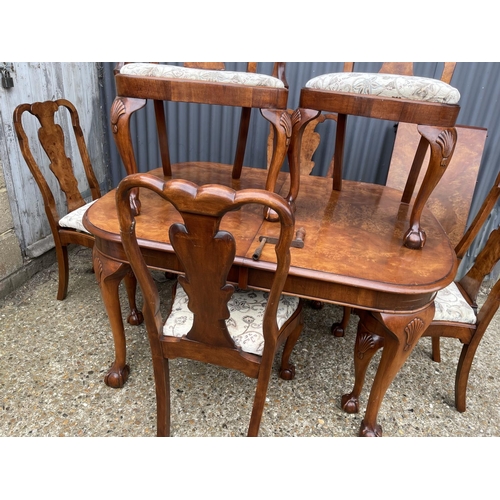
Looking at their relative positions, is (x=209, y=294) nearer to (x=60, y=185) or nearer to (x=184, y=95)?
(x=184, y=95)

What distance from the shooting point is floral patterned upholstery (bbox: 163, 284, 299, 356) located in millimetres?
1414

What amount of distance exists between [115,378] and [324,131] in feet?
7.63

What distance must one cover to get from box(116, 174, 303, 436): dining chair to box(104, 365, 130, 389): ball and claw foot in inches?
16.3

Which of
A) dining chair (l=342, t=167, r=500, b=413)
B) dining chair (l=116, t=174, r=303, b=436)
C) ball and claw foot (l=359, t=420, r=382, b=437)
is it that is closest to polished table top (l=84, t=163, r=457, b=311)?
dining chair (l=116, t=174, r=303, b=436)

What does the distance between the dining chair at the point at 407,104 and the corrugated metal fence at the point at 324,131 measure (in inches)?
54.0

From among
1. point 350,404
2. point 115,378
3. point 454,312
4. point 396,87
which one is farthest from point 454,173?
point 115,378

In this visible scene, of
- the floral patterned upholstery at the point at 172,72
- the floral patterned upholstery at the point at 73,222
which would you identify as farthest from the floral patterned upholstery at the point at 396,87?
the floral patterned upholstery at the point at 73,222

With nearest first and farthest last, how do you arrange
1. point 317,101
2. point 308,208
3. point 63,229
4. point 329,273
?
1. point 329,273
2. point 317,101
3. point 308,208
4. point 63,229

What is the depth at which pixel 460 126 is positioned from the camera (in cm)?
271

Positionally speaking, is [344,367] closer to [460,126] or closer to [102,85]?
[460,126]

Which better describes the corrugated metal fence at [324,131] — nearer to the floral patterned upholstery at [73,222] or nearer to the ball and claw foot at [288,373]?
the floral patterned upholstery at [73,222]

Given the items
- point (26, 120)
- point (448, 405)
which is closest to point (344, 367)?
point (448, 405)

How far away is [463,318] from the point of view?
1.74m

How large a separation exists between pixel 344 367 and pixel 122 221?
1.66m
